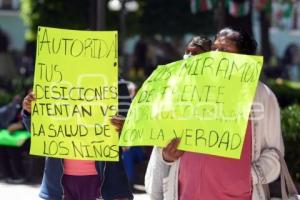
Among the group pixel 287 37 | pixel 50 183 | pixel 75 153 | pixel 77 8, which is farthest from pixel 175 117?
pixel 287 37

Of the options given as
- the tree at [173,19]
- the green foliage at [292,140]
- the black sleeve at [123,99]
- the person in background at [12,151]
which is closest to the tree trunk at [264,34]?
the tree at [173,19]

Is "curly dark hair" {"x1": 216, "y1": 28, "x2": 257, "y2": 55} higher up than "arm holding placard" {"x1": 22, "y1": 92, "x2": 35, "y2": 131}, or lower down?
higher up

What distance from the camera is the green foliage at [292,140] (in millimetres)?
8305

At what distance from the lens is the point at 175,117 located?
12.3 ft

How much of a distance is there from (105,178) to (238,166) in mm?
1275

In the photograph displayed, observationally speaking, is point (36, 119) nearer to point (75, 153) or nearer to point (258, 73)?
point (75, 153)

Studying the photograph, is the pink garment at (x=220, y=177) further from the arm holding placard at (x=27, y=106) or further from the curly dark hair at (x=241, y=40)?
the arm holding placard at (x=27, y=106)

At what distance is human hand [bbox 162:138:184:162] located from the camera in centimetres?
365

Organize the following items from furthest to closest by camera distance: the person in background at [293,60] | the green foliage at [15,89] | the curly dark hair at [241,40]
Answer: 1. the person in background at [293,60]
2. the green foliage at [15,89]
3. the curly dark hair at [241,40]

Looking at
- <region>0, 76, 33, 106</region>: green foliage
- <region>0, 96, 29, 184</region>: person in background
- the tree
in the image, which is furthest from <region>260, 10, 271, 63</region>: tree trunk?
<region>0, 96, 29, 184</region>: person in background

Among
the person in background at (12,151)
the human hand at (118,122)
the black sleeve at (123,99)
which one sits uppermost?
the black sleeve at (123,99)

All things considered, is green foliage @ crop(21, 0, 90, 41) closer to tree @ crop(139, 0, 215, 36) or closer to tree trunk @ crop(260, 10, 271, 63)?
tree trunk @ crop(260, 10, 271, 63)

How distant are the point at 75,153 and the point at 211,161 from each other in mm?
1155

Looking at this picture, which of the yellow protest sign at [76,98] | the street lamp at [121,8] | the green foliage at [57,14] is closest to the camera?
the yellow protest sign at [76,98]
